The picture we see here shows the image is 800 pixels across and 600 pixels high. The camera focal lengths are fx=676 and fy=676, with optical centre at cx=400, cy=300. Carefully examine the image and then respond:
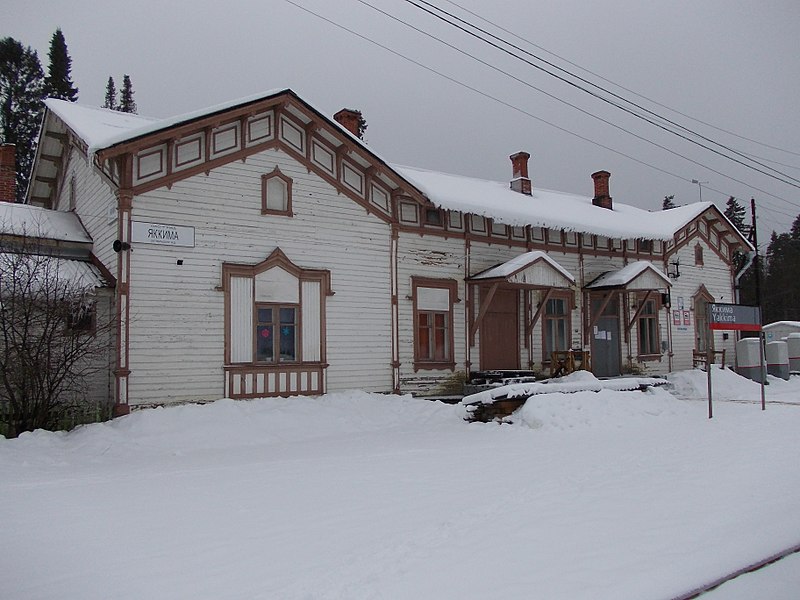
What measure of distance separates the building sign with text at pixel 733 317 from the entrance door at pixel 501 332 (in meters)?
5.46

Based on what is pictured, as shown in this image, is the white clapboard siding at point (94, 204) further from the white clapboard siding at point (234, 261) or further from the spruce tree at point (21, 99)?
the spruce tree at point (21, 99)

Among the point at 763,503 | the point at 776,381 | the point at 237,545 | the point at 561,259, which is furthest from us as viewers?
the point at 776,381

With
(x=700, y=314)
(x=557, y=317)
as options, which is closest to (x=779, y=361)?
(x=700, y=314)

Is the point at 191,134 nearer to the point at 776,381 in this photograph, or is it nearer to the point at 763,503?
the point at 763,503

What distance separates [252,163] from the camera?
46.9 ft

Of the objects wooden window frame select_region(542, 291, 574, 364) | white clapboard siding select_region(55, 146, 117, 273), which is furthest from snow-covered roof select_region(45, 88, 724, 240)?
wooden window frame select_region(542, 291, 574, 364)

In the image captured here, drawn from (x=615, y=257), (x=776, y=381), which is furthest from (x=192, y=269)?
(x=776, y=381)

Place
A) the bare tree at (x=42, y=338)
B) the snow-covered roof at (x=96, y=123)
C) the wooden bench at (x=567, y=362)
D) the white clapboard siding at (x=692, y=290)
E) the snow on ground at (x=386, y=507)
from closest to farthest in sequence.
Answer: the snow on ground at (x=386, y=507)
the bare tree at (x=42, y=338)
the snow-covered roof at (x=96, y=123)
the wooden bench at (x=567, y=362)
the white clapboard siding at (x=692, y=290)

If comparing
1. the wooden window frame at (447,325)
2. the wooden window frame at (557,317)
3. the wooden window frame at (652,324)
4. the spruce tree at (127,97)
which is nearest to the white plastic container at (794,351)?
the wooden window frame at (652,324)

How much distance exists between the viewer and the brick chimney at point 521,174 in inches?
872

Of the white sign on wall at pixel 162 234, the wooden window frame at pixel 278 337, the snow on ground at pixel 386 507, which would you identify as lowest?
the snow on ground at pixel 386 507

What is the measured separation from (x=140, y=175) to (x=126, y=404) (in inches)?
169

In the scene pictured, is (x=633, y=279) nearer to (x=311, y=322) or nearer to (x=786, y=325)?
(x=311, y=322)

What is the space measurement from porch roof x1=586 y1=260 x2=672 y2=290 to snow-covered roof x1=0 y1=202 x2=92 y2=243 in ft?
45.7
